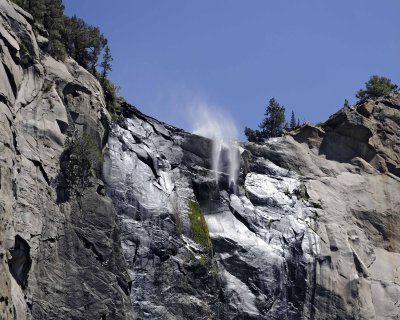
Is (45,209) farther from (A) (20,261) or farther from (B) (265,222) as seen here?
(B) (265,222)

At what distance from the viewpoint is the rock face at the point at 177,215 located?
40.4 meters

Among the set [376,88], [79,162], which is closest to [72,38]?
[79,162]

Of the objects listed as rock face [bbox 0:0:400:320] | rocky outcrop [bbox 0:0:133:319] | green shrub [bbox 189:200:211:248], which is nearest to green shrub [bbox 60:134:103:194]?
rock face [bbox 0:0:400:320]

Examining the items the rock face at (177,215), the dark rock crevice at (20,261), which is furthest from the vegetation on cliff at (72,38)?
the dark rock crevice at (20,261)

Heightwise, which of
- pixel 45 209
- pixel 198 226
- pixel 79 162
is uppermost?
pixel 198 226

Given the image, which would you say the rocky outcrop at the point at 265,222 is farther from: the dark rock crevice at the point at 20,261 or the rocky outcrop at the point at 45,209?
the dark rock crevice at the point at 20,261

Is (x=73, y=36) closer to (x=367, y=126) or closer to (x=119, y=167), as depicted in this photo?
(x=119, y=167)

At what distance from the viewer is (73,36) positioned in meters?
54.3

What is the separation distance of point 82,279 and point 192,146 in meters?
15.7

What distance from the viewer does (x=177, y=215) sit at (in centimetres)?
4972

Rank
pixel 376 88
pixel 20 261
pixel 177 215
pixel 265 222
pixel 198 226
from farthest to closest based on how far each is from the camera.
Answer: pixel 376 88 < pixel 265 222 < pixel 198 226 < pixel 177 215 < pixel 20 261

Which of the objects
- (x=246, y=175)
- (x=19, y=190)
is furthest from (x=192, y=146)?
(x=19, y=190)

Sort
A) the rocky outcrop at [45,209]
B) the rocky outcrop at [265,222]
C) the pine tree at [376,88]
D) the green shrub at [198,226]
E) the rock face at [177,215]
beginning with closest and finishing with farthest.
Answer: the rocky outcrop at [45,209]
the rock face at [177,215]
the rocky outcrop at [265,222]
the green shrub at [198,226]
the pine tree at [376,88]

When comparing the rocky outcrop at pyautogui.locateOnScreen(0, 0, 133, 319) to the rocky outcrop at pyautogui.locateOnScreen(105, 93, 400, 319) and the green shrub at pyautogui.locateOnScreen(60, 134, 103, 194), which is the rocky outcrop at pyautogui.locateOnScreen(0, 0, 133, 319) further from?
the rocky outcrop at pyautogui.locateOnScreen(105, 93, 400, 319)
